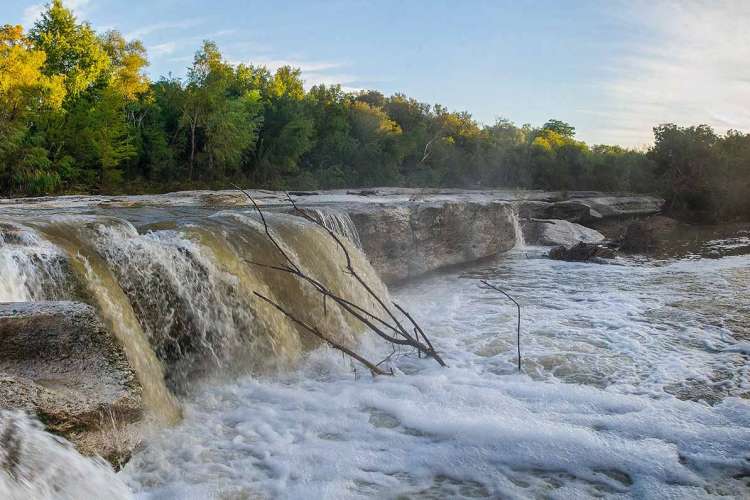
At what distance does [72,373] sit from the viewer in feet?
9.53

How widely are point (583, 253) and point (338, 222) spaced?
6.43 metres

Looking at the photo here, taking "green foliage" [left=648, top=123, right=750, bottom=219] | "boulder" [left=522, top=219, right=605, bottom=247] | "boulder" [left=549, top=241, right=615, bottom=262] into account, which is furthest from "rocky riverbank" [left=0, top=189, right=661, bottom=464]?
"green foliage" [left=648, top=123, right=750, bottom=219]

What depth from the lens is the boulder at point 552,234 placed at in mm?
15991

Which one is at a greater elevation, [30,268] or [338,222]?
[338,222]

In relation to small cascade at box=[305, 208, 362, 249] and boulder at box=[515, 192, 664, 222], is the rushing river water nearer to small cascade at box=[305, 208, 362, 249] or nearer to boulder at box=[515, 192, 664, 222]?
small cascade at box=[305, 208, 362, 249]

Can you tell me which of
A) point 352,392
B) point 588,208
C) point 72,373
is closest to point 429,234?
point 352,392

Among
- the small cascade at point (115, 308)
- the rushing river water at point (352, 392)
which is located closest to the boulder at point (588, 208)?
the rushing river water at point (352, 392)

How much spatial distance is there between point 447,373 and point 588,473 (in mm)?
1830

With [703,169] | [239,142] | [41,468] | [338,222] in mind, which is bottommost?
[41,468]

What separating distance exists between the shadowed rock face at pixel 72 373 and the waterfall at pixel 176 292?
0.48 meters

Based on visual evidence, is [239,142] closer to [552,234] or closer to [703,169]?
[552,234]

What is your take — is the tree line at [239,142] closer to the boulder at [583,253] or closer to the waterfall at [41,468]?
the boulder at [583,253]

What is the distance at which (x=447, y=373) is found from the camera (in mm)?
4836

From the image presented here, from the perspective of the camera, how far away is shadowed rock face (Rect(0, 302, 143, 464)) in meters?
2.66
